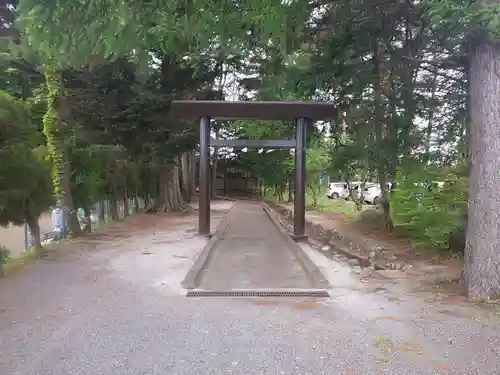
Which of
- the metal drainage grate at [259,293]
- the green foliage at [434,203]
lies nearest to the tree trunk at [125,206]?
the green foliage at [434,203]

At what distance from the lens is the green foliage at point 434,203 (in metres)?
9.23

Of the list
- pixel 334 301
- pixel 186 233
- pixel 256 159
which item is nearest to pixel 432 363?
pixel 334 301

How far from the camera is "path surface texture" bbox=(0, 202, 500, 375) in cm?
427

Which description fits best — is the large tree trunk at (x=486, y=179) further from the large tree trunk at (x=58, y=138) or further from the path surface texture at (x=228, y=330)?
the large tree trunk at (x=58, y=138)

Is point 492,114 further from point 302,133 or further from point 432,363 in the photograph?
point 302,133

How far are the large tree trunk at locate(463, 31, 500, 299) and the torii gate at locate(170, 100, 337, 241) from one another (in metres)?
5.83

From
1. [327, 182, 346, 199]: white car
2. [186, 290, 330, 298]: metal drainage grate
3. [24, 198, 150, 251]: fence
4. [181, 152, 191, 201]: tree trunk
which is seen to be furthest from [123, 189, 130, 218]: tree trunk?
[327, 182, 346, 199]: white car

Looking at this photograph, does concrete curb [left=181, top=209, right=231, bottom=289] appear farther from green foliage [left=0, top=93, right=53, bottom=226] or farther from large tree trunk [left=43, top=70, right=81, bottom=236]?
large tree trunk [left=43, top=70, right=81, bottom=236]

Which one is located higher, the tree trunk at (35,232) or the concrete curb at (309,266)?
the tree trunk at (35,232)

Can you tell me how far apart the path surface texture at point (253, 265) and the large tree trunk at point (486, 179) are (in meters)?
2.34

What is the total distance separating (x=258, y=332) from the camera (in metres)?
5.12

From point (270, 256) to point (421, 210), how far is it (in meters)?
3.18

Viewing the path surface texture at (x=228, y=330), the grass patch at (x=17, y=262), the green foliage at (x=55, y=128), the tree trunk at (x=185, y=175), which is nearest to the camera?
the path surface texture at (x=228, y=330)

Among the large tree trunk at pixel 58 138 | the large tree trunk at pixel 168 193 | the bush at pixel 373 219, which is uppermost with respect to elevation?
the large tree trunk at pixel 58 138
